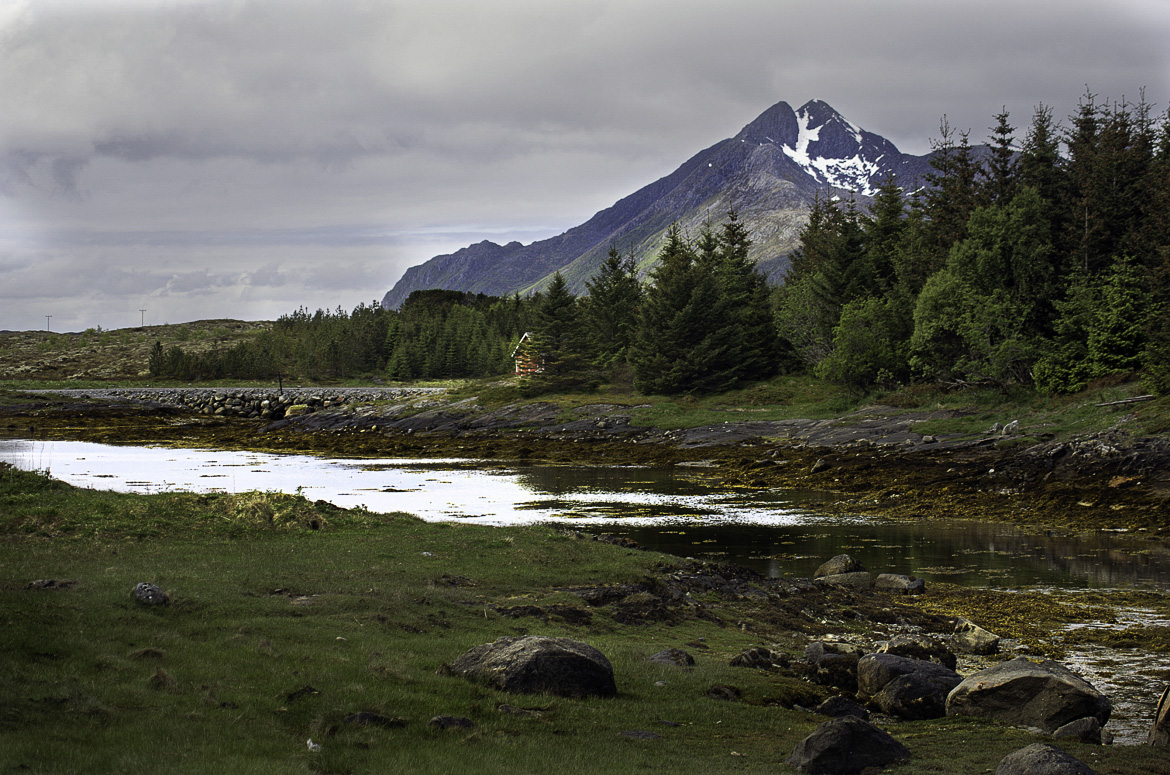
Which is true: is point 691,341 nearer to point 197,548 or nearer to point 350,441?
point 350,441

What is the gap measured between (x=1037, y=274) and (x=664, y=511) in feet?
104

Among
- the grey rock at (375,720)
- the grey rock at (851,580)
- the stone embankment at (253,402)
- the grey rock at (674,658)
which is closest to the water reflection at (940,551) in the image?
the grey rock at (851,580)

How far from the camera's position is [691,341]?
249ft

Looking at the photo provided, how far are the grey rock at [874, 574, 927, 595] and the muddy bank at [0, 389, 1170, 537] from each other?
38.6ft

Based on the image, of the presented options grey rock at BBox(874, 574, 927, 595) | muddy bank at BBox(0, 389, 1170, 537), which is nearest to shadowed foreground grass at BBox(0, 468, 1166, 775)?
grey rock at BBox(874, 574, 927, 595)

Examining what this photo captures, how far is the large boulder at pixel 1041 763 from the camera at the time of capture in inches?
329

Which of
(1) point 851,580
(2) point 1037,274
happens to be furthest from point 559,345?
(1) point 851,580

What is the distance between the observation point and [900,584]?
21156mm

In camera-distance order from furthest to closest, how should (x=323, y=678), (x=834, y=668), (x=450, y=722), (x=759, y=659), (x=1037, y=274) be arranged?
(x=1037, y=274) < (x=759, y=659) < (x=834, y=668) < (x=323, y=678) < (x=450, y=722)

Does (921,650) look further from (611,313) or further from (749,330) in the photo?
(611,313)

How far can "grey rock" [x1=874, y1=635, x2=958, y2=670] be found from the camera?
47.9 ft

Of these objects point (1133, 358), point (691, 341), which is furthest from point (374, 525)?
point (691, 341)

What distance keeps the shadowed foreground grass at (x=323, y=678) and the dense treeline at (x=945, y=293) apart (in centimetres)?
3507

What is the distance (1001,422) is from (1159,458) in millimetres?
11602
